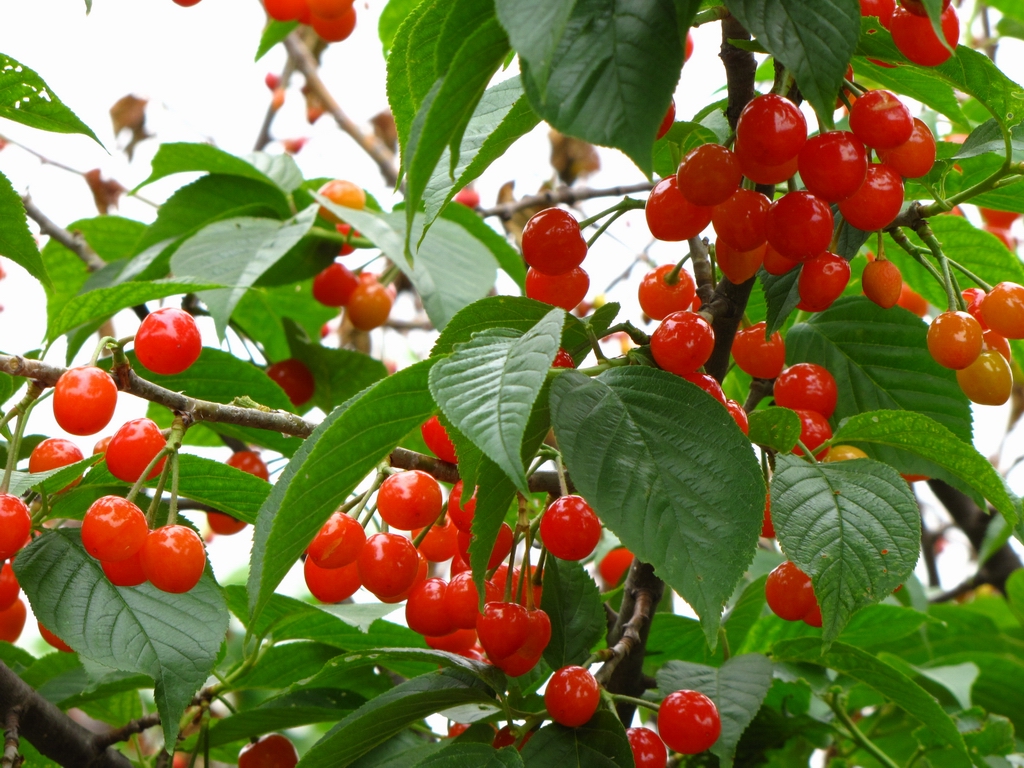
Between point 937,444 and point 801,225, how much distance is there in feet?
0.78

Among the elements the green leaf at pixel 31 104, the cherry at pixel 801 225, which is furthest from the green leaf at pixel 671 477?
the green leaf at pixel 31 104

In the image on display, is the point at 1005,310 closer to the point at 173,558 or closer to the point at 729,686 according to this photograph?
the point at 729,686

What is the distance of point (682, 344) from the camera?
85cm

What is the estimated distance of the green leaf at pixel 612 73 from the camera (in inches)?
24.4

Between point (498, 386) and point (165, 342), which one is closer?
point (498, 386)

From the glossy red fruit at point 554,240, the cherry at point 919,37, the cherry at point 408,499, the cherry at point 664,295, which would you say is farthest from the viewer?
the cherry at point 664,295

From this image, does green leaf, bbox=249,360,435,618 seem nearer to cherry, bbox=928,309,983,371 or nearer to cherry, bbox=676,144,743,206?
cherry, bbox=676,144,743,206

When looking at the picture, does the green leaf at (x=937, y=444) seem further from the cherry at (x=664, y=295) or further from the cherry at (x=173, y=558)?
the cherry at (x=173, y=558)

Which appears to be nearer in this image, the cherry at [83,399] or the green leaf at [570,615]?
the cherry at [83,399]

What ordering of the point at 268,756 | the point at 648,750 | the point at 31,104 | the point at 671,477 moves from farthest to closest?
1. the point at 268,756
2. the point at 31,104
3. the point at 648,750
4. the point at 671,477

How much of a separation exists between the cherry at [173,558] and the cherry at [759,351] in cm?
63

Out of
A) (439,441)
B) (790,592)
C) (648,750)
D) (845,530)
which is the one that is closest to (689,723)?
(648,750)

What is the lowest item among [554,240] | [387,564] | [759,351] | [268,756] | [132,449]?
[268,756]

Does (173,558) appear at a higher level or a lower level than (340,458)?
lower
